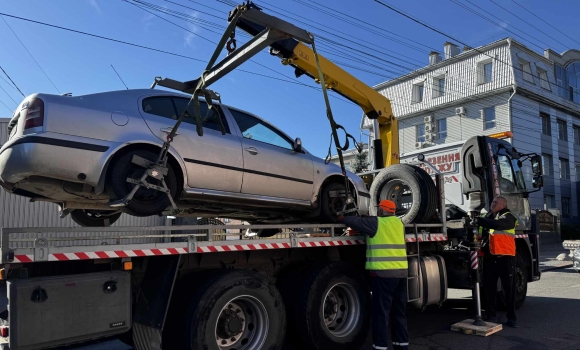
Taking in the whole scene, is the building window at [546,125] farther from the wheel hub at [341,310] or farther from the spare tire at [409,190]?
the wheel hub at [341,310]

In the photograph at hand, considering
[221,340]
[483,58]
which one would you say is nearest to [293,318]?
[221,340]

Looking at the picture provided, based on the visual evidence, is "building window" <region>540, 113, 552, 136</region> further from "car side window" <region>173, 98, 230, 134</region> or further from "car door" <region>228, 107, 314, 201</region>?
"car side window" <region>173, 98, 230, 134</region>

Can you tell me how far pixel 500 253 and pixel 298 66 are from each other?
3.85 metres

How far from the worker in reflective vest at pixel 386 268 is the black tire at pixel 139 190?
6.48 feet

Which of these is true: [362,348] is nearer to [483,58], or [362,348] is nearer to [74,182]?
[74,182]

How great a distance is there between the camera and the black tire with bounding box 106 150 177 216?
4020 mm

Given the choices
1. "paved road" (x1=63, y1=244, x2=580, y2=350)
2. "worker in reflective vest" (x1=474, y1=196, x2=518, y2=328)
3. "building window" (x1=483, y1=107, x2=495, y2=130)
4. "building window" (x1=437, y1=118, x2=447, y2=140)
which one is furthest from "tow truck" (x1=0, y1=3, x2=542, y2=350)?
"building window" (x1=437, y1=118, x2=447, y2=140)

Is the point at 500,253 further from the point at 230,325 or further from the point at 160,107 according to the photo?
the point at 160,107

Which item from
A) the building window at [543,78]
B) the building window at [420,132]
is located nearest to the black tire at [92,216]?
the building window at [420,132]

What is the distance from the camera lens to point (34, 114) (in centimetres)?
379

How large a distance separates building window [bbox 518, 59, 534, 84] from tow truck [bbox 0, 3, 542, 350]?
24282 millimetres

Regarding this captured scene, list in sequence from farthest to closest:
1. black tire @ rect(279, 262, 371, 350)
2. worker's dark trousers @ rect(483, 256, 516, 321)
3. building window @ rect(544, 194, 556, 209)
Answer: building window @ rect(544, 194, 556, 209)
worker's dark trousers @ rect(483, 256, 516, 321)
black tire @ rect(279, 262, 371, 350)

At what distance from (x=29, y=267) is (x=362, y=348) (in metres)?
3.64

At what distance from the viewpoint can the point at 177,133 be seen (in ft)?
14.9
